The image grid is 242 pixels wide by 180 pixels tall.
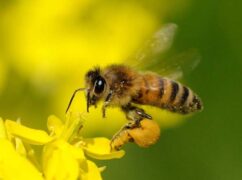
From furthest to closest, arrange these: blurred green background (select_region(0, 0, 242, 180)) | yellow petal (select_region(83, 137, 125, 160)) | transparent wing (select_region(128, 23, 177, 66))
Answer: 1. blurred green background (select_region(0, 0, 242, 180))
2. transparent wing (select_region(128, 23, 177, 66))
3. yellow petal (select_region(83, 137, 125, 160))

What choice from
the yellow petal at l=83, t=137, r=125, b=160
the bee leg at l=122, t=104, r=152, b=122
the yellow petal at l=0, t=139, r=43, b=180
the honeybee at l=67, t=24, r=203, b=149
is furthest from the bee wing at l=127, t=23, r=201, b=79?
the yellow petal at l=0, t=139, r=43, b=180

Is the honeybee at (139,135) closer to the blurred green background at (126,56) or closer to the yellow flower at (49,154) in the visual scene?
the yellow flower at (49,154)

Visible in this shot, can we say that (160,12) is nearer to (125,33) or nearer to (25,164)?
(125,33)

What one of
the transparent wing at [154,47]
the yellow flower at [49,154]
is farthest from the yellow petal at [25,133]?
the transparent wing at [154,47]

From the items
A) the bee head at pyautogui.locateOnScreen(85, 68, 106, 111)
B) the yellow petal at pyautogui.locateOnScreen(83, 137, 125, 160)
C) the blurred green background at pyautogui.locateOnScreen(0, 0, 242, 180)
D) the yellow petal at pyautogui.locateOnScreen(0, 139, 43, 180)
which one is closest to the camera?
the yellow petal at pyautogui.locateOnScreen(0, 139, 43, 180)

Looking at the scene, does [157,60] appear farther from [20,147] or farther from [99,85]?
[20,147]

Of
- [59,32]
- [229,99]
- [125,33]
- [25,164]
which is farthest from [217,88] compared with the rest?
[25,164]

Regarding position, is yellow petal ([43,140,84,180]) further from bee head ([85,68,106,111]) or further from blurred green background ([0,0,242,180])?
blurred green background ([0,0,242,180])
